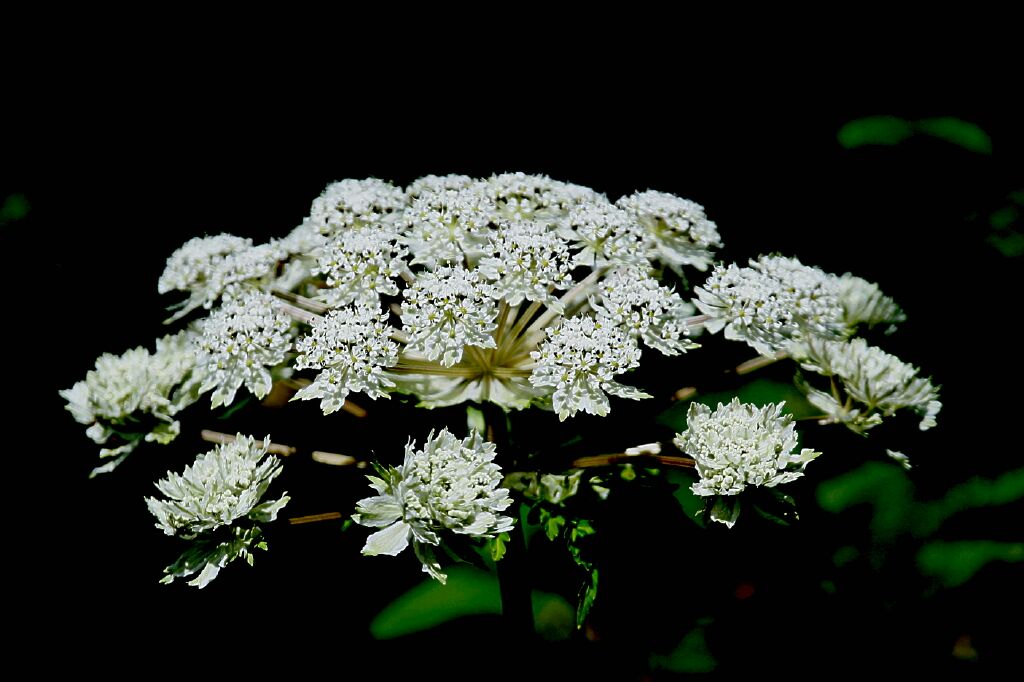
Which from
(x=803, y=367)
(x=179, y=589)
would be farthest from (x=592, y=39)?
(x=179, y=589)

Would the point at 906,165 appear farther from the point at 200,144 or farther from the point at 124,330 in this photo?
the point at 124,330

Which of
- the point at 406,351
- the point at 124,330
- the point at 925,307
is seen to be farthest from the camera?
the point at 925,307

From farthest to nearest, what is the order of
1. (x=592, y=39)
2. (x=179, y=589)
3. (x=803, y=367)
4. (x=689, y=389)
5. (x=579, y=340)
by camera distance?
(x=592, y=39), (x=179, y=589), (x=803, y=367), (x=689, y=389), (x=579, y=340)

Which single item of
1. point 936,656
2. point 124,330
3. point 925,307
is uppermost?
point 124,330

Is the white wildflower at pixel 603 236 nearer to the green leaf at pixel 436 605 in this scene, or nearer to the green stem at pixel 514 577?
the green stem at pixel 514 577

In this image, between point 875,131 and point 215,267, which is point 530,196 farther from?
point 875,131

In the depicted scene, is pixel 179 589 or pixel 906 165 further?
pixel 906 165
